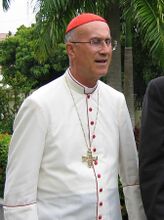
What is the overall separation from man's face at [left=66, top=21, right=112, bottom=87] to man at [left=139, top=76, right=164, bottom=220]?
0.28 meters

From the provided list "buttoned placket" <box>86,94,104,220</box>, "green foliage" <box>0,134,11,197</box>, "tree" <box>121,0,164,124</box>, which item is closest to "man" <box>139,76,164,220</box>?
"buttoned placket" <box>86,94,104,220</box>

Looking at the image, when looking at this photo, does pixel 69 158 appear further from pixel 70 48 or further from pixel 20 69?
pixel 20 69

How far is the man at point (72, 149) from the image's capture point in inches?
100

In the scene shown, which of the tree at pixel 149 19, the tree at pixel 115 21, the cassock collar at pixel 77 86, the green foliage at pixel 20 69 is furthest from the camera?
the green foliage at pixel 20 69

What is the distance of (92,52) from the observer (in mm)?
2590

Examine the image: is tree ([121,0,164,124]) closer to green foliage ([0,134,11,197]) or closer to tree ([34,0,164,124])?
tree ([34,0,164,124])

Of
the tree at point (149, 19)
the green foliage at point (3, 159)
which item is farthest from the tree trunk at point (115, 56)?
the green foliage at point (3, 159)

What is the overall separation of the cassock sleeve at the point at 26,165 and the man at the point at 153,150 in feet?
1.63

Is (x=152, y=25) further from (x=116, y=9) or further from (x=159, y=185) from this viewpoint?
(x=159, y=185)

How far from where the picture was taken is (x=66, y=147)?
8.56 ft

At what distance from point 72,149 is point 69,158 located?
0.05 meters

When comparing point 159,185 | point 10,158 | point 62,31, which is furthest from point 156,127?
point 62,31

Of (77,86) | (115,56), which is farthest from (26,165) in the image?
(115,56)

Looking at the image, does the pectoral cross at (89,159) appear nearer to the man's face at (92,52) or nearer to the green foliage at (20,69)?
the man's face at (92,52)
